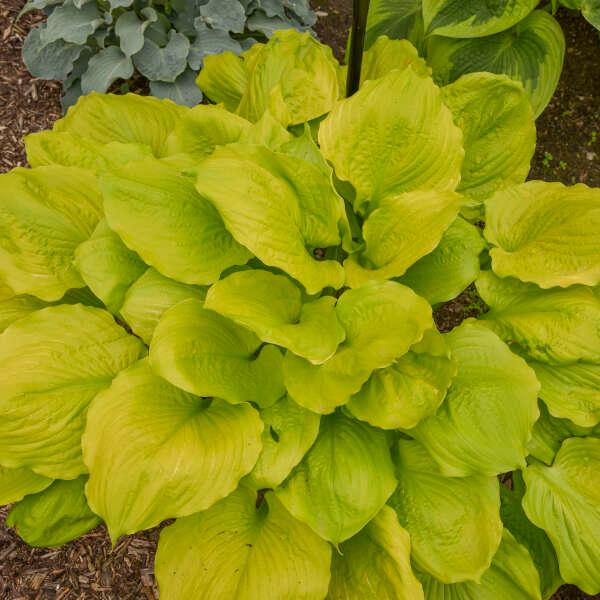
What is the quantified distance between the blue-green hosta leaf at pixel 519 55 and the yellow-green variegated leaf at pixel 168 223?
1.20 metres

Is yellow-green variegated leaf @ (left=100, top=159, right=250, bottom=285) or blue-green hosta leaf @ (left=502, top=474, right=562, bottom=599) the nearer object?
yellow-green variegated leaf @ (left=100, top=159, right=250, bottom=285)

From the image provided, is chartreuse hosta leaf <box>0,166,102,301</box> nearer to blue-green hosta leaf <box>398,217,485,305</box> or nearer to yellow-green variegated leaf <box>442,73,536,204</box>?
blue-green hosta leaf <box>398,217,485,305</box>

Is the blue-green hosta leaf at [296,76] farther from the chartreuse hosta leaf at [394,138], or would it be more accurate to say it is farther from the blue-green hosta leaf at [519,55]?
the blue-green hosta leaf at [519,55]

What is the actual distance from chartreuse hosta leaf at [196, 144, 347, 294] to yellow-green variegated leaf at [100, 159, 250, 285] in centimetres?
17

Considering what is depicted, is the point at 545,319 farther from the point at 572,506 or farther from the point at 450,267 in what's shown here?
the point at 572,506

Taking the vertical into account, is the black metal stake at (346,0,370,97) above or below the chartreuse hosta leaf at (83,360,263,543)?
above

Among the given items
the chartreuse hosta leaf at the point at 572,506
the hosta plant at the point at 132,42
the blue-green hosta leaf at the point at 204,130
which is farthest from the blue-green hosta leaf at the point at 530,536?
the hosta plant at the point at 132,42

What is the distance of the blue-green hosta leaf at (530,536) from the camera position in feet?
5.59

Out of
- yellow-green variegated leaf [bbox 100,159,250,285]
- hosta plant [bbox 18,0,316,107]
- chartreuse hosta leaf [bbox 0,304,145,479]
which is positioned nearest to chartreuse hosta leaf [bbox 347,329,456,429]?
yellow-green variegated leaf [bbox 100,159,250,285]

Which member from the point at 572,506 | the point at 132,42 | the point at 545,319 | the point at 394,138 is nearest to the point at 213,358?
the point at 394,138

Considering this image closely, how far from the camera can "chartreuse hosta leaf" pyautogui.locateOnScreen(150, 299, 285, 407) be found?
1416mm

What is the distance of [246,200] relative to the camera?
1.45m

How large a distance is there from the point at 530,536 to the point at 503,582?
0.18 m

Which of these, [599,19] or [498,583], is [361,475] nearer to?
[498,583]
